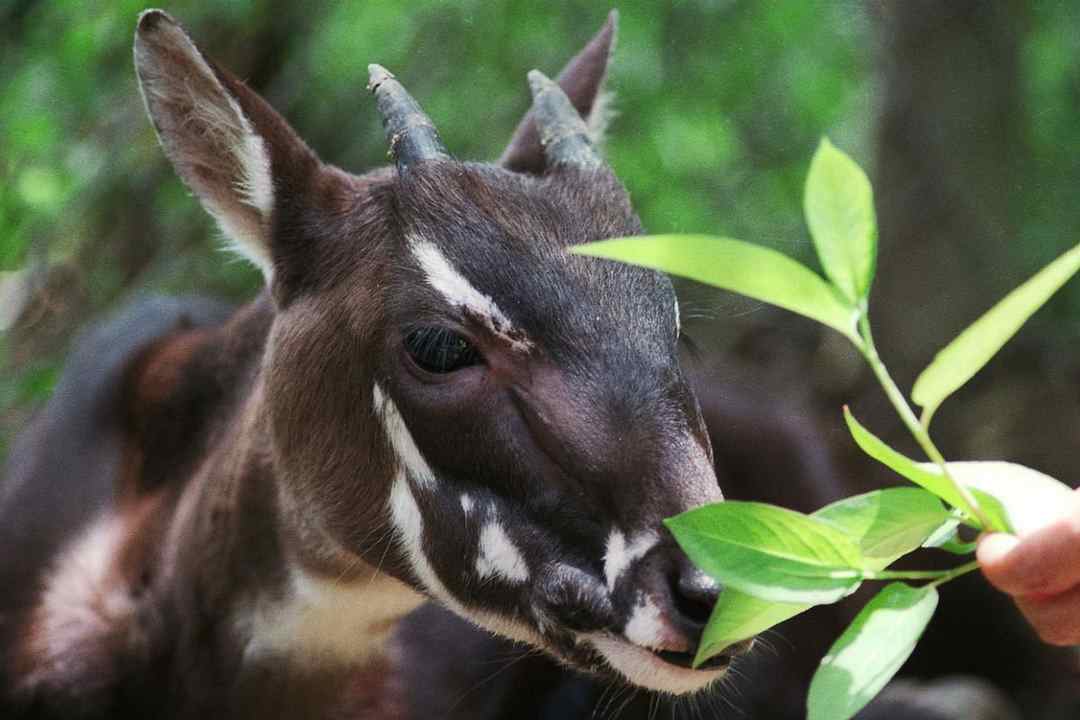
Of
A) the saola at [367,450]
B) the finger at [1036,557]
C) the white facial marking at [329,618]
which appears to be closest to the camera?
the finger at [1036,557]

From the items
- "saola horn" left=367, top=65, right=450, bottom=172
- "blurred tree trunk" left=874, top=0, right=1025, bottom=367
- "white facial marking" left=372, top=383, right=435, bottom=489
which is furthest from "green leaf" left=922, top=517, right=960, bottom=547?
"blurred tree trunk" left=874, top=0, right=1025, bottom=367

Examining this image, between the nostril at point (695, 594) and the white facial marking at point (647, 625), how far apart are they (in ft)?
0.14

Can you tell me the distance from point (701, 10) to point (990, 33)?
6.08 feet

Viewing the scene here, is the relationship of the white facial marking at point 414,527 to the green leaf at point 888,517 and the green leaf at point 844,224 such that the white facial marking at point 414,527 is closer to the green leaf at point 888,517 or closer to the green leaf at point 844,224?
the green leaf at point 888,517

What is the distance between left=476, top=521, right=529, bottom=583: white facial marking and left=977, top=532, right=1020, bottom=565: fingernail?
0.91m

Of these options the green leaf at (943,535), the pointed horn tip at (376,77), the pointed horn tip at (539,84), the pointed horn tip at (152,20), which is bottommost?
the green leaf at (943,535)

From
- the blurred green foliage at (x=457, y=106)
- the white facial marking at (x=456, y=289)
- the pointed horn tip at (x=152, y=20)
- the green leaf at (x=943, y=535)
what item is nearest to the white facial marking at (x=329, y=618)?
the white facial marking at (x=456, y=289)

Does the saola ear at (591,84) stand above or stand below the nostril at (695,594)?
above

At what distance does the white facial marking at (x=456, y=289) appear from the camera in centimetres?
256

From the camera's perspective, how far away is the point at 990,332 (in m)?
1.68

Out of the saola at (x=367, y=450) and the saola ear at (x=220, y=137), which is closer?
the saola at (x=367, y=450)

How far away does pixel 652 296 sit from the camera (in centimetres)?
263

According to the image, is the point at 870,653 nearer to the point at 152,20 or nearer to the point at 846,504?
the point at 846,504

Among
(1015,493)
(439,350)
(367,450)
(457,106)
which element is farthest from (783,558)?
(457,106)
